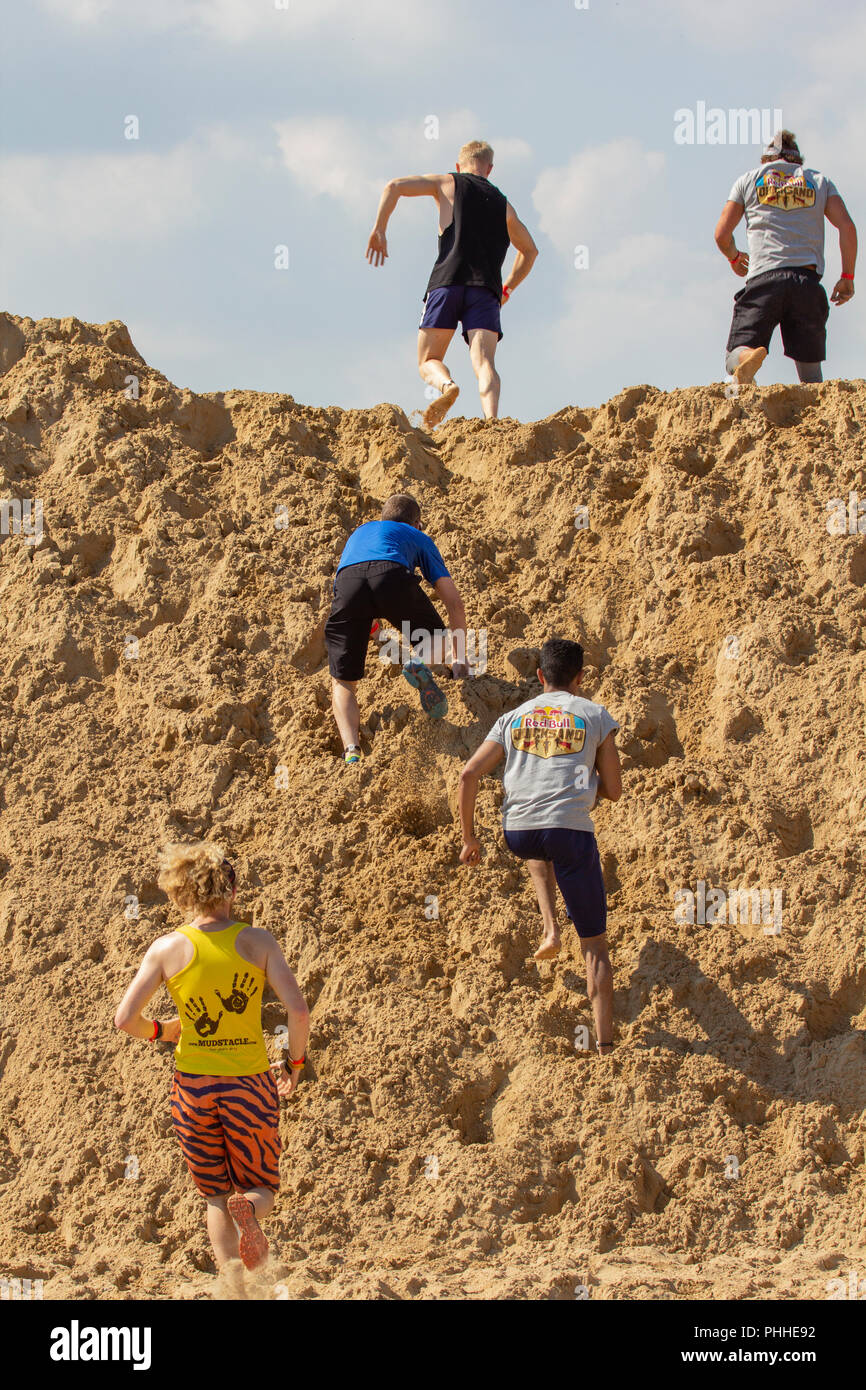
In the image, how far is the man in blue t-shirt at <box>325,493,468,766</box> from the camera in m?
6.14

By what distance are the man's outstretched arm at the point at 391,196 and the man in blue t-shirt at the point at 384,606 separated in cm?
199

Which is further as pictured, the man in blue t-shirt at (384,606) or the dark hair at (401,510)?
the dark hair at (401,510)

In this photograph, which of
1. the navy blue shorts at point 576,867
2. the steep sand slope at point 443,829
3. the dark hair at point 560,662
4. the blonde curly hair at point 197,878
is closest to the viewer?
the blonde curly hair at point 197,878

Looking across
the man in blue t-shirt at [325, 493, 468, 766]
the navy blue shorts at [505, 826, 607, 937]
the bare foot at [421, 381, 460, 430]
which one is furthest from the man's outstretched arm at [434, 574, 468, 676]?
the bare foot at [421, 381, 460, 430]

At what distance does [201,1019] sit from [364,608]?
2483mm

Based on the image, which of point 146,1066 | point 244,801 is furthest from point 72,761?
point 146,1066

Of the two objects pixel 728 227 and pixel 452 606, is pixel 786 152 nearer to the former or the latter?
pixel 728 227

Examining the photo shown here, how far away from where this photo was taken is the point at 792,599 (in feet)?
22.0

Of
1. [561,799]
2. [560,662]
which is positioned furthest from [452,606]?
[561,799]

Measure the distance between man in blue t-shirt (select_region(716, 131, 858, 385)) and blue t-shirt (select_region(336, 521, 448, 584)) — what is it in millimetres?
2522

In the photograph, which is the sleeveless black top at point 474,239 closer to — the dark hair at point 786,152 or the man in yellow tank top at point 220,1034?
the dark hair at point 786,152

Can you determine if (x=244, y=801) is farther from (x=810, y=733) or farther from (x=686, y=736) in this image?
(x=810, y=733)

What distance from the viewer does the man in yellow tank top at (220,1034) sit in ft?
13.6

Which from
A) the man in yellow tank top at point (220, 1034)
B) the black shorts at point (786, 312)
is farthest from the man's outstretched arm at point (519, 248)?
the man in yellow tank top at point (220, 1034)
